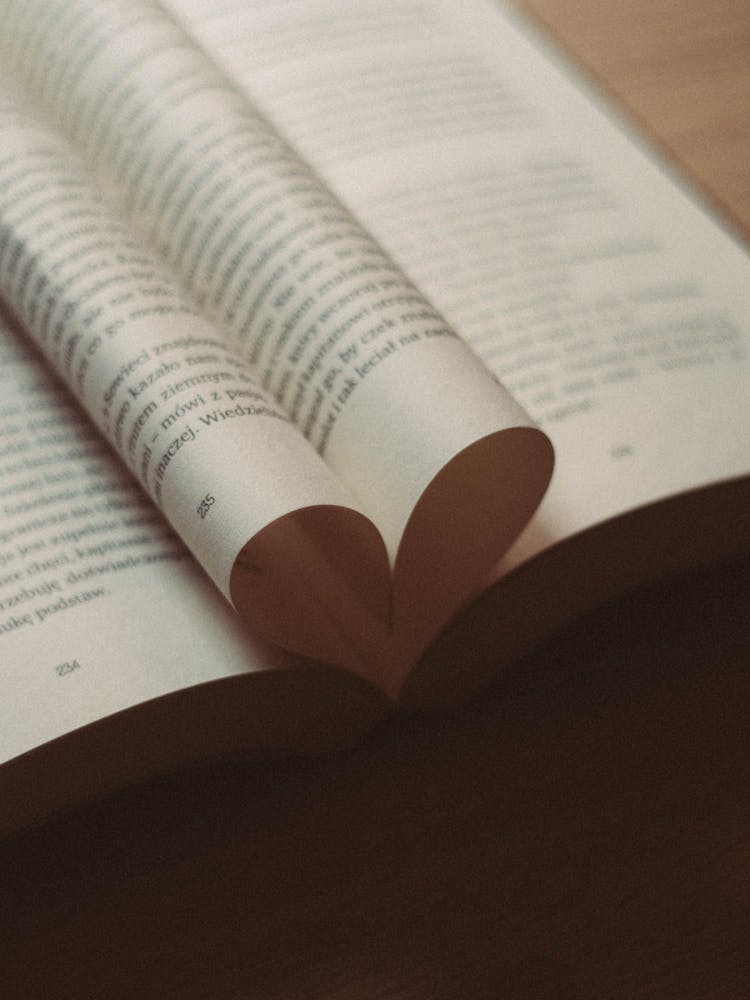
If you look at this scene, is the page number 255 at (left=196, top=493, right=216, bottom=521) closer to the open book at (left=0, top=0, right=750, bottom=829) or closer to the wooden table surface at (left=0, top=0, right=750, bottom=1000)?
the open book at (left=0, top=0, right=750, bottom=829)

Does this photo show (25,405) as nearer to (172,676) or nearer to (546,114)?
(172,676)

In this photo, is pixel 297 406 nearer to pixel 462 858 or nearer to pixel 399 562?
pixel 399 562

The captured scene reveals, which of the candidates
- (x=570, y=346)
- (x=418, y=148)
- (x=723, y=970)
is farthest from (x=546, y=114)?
(x=723, y=970)

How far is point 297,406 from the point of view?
0.46m

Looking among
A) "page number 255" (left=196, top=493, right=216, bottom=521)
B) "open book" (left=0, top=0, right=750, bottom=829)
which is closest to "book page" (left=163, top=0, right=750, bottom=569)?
"open book" (left=0, top=0, right=750, bottom=829)

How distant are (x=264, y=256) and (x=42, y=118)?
151mm

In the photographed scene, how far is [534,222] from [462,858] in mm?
309

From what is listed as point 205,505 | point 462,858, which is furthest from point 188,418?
point 462,858

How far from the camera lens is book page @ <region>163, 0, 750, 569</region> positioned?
0.50 metres

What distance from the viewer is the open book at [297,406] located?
0.41 meters

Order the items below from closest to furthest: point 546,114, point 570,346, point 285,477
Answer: point 285,477 → point 570,346 → point 546,114

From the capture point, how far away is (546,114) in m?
0.65

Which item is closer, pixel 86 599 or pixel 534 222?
pixel 86 599

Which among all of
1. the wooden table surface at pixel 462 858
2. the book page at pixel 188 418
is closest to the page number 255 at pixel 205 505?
the book page at pixel 188 418
